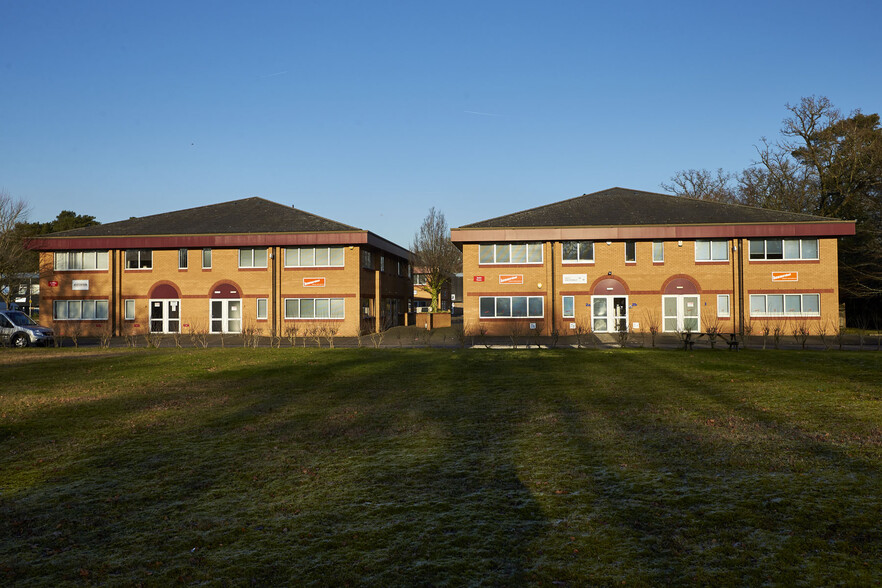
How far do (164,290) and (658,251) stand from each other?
26604 mm

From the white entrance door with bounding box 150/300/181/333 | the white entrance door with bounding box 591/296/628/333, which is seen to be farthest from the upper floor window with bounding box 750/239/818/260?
the white entrance door with bounding box 150/300/181/333

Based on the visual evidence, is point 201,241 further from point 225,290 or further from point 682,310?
point 682,310

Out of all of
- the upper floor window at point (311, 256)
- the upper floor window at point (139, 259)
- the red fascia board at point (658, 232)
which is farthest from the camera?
the upper floor window at point (139, 259)

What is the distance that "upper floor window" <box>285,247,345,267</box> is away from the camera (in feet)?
115

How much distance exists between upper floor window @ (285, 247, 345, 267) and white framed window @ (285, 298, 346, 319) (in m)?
1.96

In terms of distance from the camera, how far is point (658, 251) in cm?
3306

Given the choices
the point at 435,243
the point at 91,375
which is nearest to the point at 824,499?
the point at 91,375

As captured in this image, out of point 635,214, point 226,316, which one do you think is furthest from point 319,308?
point 635,214

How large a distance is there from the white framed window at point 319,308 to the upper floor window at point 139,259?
28.5 ft

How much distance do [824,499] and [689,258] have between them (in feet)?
95.1

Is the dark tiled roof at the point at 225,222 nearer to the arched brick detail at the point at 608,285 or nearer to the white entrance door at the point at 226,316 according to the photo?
the white entrance door at the point at 226,316

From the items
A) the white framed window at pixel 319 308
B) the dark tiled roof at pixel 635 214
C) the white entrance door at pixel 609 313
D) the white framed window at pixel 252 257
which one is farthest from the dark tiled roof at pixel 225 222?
the white entrance door at pixel 609 313

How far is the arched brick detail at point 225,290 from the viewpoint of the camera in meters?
35.2

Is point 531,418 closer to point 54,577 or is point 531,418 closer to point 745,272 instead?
point 54,577
